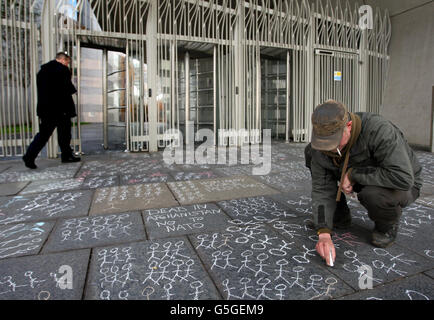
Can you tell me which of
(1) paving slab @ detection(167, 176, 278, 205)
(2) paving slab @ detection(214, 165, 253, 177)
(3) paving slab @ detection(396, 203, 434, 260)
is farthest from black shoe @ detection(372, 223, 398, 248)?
(2) paving slab @ detection(214, 165, 253, 177)

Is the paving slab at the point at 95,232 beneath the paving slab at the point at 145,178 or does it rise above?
beneath

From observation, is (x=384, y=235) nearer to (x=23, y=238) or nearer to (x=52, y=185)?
(x=23, y=238)

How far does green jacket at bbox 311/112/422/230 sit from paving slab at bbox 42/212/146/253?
1.44 metres

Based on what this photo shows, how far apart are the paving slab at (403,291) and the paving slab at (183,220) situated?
1309mm

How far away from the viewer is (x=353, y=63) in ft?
31.4

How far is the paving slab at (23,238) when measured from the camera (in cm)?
242

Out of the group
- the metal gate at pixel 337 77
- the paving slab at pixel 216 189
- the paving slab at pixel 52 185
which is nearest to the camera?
the paving slab at pixel 216 189

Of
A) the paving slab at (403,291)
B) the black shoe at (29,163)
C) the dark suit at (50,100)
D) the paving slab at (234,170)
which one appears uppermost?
the dark suit at (50,100)

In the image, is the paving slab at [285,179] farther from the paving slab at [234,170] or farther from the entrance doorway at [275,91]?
the entrance doorway at [275,91]

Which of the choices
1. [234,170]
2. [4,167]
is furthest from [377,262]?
Answer: [4,167]

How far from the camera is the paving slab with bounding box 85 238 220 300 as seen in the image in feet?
6.06

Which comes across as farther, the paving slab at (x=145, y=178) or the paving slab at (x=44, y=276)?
the paving slab at (x=145, y=178)

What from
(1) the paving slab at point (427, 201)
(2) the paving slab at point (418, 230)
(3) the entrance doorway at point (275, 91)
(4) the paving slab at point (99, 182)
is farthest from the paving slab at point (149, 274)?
(3) the entrance doorway at point (275, 91)

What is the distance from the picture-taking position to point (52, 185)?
4461mm
